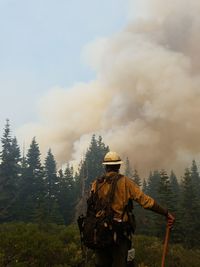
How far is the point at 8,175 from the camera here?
60656 mm

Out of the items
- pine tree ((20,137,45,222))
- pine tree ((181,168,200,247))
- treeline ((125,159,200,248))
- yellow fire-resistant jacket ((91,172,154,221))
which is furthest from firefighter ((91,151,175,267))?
pine tree ((20,137,45,222))

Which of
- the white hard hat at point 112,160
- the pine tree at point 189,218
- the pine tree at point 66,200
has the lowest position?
the white hard hat at point 112,160

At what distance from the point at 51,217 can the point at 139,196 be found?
49.2m

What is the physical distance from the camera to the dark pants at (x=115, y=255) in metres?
6.14

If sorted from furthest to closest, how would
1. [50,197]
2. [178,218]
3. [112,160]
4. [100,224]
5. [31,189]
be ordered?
[50,197] → [31,189] → [178,218] → [112,160] → [100,224]

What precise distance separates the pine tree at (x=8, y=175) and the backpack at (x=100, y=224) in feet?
161

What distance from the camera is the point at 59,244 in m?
10.9

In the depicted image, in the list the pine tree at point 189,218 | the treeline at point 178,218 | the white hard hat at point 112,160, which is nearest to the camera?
the white hard hat at point 112,160

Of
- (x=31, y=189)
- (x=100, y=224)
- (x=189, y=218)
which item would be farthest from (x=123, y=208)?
(x=31, y=189)

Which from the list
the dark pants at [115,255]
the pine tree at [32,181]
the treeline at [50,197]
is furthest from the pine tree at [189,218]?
the dark pants at [115,255]

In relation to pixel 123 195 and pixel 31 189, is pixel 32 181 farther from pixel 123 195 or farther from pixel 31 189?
pixel 123 195

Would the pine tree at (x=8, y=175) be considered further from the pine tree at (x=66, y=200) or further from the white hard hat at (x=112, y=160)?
the white hard hat at (x=112, y=160)

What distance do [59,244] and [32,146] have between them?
60.8 m

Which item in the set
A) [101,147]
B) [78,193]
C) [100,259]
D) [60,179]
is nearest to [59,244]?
[100,259]
